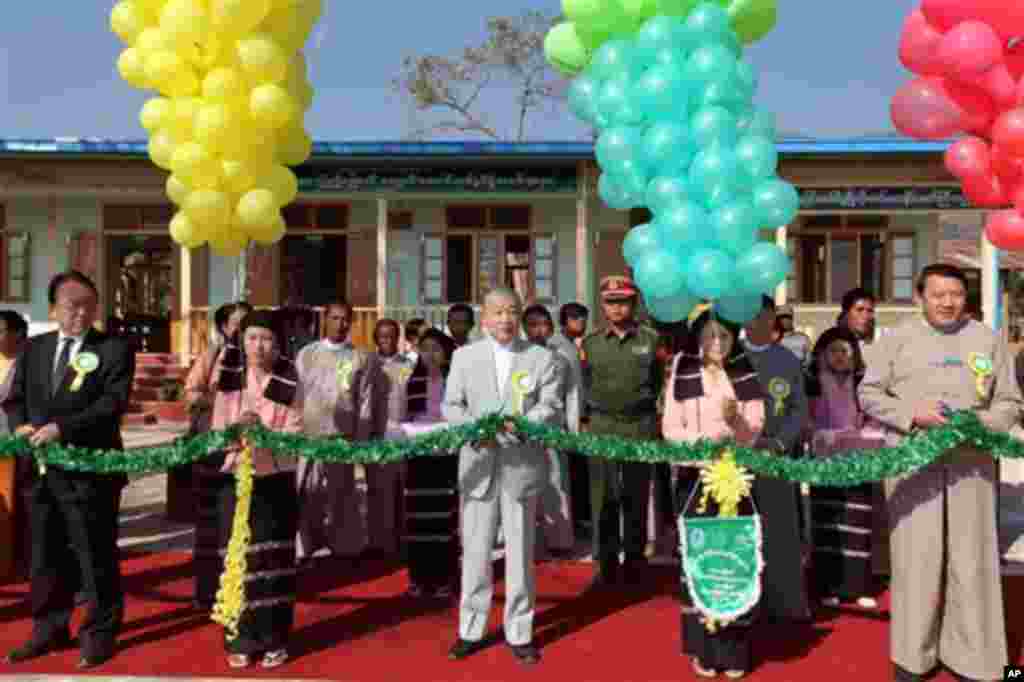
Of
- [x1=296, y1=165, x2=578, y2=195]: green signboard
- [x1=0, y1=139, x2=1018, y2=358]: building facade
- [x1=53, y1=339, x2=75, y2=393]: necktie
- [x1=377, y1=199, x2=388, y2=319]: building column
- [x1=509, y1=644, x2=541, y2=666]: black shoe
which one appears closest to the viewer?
[x1=509, y1=644, x2=541, y2=666]: black shoe

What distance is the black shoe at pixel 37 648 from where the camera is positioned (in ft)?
14.0

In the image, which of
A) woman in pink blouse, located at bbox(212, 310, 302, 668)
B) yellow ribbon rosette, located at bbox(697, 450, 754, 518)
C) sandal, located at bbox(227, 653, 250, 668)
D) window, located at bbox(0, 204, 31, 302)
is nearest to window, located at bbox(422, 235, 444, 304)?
window, located at bbox(0, 204, 31, 302)

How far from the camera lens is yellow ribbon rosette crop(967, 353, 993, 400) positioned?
3916 mm

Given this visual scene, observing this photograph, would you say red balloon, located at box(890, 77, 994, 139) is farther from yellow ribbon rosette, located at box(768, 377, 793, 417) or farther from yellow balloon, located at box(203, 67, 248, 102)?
yellow balloon, located at box(203, 67, 248, 102)

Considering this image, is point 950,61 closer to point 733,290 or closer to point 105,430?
point 733,290

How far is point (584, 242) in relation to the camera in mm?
15055

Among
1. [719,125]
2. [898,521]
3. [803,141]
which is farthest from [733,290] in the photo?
[803,141]

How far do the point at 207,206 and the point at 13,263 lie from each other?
1406 centimetres

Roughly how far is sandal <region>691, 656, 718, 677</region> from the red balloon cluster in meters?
2.93

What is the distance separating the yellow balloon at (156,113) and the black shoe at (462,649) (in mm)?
3149

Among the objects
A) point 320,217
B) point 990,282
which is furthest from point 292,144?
point 990,282

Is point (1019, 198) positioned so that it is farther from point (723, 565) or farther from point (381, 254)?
point (381, 254)

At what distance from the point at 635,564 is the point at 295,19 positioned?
3.86m

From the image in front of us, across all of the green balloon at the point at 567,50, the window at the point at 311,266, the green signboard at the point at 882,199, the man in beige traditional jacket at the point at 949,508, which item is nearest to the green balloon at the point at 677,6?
the green balloon at the point at 567,50
